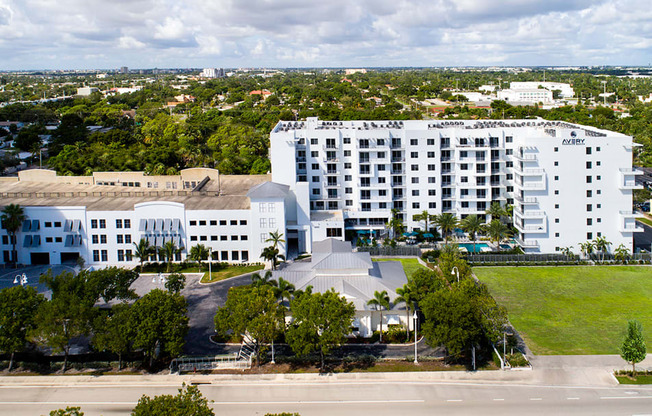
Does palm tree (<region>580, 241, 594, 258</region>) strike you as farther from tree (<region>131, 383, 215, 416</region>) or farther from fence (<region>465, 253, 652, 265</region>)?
tree (<region>131, 383, 215, 416</region>)

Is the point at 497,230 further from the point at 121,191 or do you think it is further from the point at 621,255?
the point at 121,191

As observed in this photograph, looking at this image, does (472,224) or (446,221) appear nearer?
(472,224)

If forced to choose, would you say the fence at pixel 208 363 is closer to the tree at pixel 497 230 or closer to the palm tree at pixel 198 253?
the palm tree at pixel 198 253

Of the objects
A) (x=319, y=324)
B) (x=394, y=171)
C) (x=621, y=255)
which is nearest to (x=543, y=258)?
(x=621, y=255)

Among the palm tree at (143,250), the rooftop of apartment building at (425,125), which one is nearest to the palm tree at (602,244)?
the rooftop of apartment building at (425,125)

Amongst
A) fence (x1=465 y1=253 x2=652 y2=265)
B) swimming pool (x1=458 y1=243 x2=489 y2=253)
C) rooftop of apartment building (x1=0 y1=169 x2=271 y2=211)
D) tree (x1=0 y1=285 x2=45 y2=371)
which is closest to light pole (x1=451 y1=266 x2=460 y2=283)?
fence (x1=465 y1=253 x2=652 y2=265)

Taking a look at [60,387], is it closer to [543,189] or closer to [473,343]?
[473,343]

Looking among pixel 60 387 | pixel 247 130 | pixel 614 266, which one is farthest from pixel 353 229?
pixel 247 130

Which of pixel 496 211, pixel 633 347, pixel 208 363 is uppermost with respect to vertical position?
pixel 496 211
